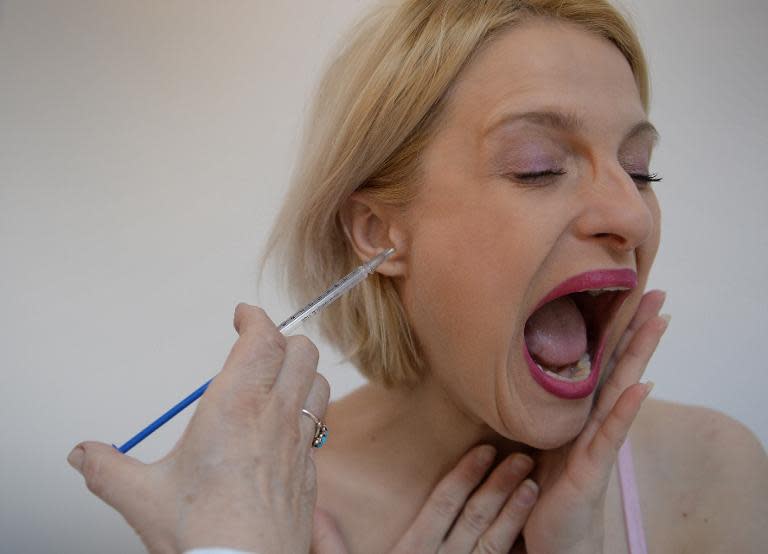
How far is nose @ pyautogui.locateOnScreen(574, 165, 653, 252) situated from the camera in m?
1.17

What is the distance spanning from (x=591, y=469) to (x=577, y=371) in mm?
164

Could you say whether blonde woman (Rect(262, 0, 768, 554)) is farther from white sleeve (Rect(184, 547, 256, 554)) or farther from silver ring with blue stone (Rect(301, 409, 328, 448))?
white sleeve (Rect(184, 547, 256, 554))

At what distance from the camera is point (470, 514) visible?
1.40 m

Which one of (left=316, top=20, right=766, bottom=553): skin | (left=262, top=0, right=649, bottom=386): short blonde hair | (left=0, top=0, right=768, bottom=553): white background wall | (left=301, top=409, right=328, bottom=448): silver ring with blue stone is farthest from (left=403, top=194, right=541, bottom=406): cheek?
(left=0, top=0, right=768, bottom=553): white background wall

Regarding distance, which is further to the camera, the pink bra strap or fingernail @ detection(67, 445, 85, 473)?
the pink bra strap

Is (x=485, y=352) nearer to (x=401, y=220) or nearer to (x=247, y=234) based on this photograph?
(x=401, y=220)

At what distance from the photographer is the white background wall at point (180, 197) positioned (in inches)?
70.6

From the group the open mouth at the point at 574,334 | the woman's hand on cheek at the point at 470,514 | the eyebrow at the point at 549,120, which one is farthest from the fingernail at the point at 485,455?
the eyebrow at the point at 549,120

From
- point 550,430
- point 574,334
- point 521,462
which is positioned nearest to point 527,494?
point 521,462

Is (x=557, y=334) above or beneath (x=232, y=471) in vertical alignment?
beneath

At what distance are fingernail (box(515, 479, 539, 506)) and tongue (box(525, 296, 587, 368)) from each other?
0.22m

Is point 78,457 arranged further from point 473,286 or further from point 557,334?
point 557,334

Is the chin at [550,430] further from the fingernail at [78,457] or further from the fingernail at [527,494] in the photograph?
the fingernail at [78,457]

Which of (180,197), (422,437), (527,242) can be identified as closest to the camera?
(527,242)
